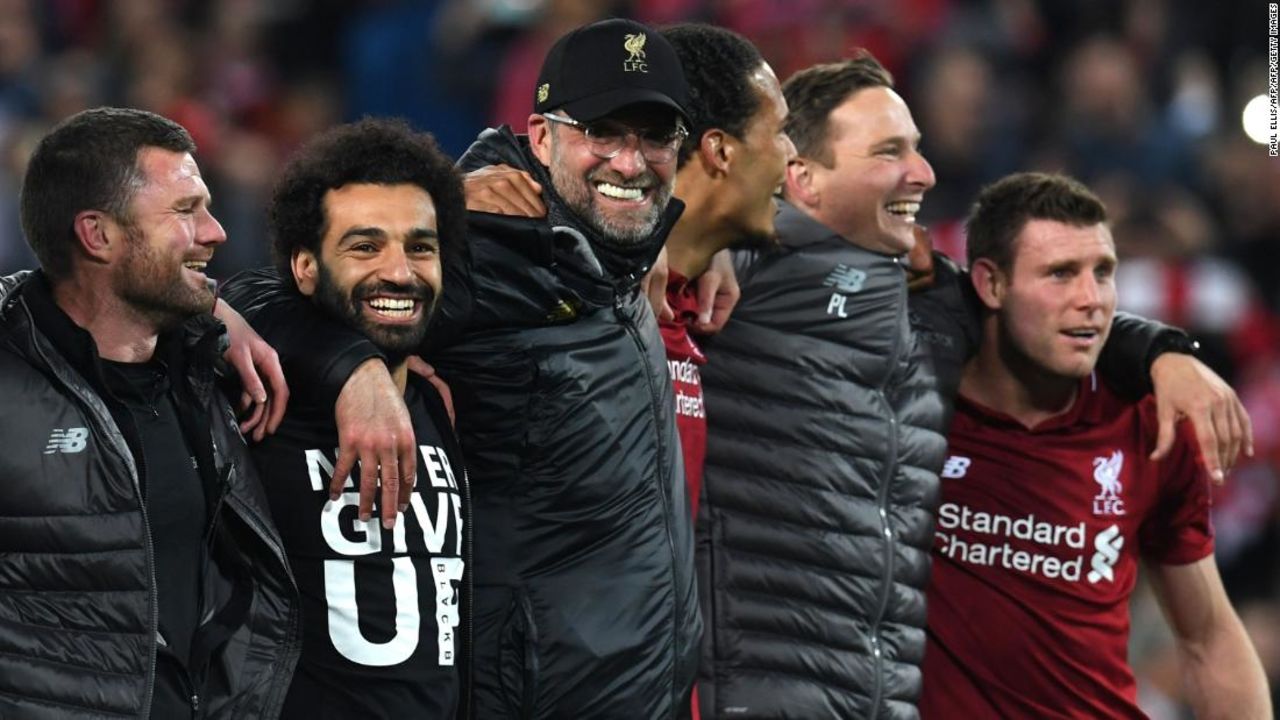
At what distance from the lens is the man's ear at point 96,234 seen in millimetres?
3217

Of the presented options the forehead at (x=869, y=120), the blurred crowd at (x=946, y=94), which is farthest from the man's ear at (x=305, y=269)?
the blurred crowd at (x=946, y=94)

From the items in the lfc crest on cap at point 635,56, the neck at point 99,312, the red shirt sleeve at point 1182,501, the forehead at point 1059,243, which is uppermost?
the lfc crest on cap at point 635,56

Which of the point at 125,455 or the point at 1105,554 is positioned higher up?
the point at 125,455

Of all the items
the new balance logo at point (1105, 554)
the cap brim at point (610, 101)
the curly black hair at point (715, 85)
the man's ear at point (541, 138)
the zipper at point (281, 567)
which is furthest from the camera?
the new balance logo at point (1105, 554)

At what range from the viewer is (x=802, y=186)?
4.38 m

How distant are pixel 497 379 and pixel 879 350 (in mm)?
923

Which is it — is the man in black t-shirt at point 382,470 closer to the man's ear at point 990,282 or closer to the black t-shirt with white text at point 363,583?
the black t-shirt with white text at point 363,583

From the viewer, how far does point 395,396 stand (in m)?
3.33

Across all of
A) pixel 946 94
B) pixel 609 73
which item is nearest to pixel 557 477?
pixel 609 73

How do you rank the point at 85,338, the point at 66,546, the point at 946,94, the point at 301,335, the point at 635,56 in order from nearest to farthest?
the point at 66,546, the point at 85,338, the point at 301,335, the point at 635,56, the point at 946,94

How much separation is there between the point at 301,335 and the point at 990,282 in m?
1.75

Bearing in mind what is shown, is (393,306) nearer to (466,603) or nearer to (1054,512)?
(466,603)

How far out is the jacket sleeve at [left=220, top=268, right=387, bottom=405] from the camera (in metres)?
3.36

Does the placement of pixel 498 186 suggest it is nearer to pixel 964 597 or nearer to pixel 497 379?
pixel 497 379
